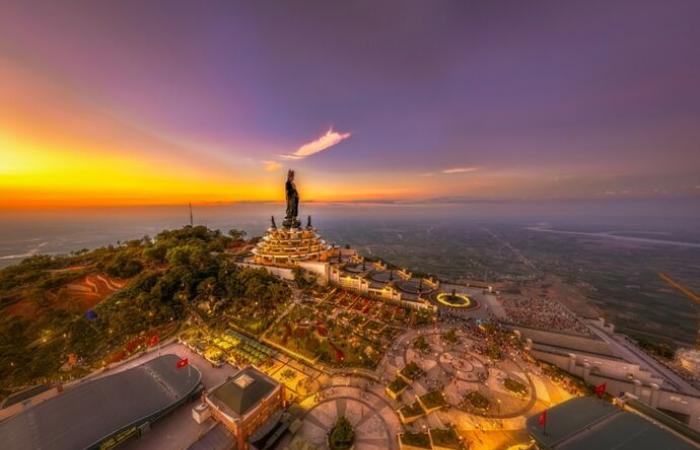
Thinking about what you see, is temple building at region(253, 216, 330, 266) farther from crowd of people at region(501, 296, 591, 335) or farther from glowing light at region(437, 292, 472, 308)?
crowd of people at region(501, 296, 591, 335)

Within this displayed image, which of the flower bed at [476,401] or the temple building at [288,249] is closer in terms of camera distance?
the flower bed at [476,401]

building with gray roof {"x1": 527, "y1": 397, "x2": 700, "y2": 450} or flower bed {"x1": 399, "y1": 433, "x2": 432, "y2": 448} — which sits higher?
building with gray roof {"x1": 527, "y1": 397, "x2": 700, "y2": 450}

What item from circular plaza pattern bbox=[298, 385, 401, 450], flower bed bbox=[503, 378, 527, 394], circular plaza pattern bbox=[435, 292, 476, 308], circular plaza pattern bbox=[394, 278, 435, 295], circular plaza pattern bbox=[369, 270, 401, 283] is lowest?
circular plaza pattern bbox=[298, 385, 401, 450]

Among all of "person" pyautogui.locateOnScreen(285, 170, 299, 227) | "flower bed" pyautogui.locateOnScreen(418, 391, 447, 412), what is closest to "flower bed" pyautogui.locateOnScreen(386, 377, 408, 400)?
"flower bed" pyautogui.locateOnScreen(418, 391, 447, 412)

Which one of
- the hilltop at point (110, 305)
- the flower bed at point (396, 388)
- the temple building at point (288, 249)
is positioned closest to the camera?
Answer: the flower bed at point (396, 388)

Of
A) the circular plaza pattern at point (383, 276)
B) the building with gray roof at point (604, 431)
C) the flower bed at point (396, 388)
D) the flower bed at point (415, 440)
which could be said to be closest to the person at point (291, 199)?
the circular plaza pattern at point (383, 276)

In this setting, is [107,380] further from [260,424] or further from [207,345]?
[260,424]

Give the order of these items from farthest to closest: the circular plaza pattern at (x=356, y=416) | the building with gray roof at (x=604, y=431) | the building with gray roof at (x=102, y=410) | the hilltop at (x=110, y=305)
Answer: the hilltop at (x=110, y=305)
the circular plaza pattern at (x=356, y=416)
the building with gray roof at (x=102, y=410)
the building with gray roof at (x=604, y=431)

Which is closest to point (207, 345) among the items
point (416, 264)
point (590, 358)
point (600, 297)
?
point (590, 358)

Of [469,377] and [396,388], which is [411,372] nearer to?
[396,388]

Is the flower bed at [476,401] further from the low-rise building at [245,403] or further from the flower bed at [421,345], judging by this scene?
the low-rise building at [245,403]
